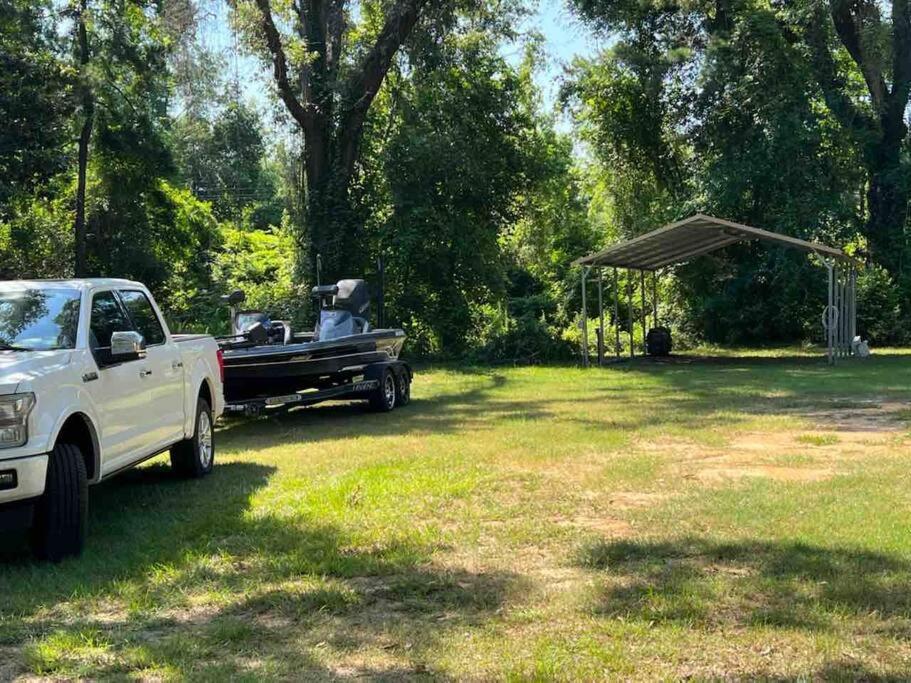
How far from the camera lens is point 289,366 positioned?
11.6 metres

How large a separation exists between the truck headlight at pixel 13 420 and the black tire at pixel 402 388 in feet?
28.0

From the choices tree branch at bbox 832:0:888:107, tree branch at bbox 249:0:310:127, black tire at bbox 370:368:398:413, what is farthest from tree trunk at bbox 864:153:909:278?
black tire at bbox 370:368:398:413

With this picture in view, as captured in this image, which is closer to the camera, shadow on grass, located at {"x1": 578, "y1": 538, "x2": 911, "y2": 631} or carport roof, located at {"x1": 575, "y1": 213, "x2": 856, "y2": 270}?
shadow on grass, located at {"x1": 578, "y1": 538, "x2": 911, "y2": 631}

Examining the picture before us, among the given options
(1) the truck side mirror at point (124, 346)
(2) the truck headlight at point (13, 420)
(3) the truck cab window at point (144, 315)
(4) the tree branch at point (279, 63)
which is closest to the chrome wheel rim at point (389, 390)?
(3) the truck cab window at point (144, 315)

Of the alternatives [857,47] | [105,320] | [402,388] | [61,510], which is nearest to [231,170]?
[857,47]

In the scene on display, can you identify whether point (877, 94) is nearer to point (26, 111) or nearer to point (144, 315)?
point (26, 111)

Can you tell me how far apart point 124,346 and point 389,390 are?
6962 millimetres

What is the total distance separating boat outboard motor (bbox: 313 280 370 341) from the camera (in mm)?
13312

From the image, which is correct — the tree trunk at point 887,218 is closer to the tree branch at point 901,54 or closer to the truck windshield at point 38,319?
the tree branch at point 901,54

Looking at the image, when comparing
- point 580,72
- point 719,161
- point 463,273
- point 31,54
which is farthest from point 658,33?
point 31,54

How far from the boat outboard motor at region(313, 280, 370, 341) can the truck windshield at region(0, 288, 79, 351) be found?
20.6 feet

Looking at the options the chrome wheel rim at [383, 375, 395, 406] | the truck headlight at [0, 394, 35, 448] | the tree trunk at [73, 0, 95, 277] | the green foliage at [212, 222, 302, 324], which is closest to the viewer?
the truck headlight at [0, 394, 35, 448]

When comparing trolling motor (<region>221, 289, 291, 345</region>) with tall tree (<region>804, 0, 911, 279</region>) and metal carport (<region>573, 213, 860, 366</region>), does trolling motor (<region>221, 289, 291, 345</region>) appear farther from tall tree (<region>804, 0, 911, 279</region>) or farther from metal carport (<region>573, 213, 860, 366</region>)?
tall tree (<region>804, 0, 911, 279</region>)

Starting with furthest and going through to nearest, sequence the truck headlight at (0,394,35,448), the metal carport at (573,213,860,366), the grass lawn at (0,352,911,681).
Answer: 1. the metal carport at (573,213,860,366)
2. the truck headlight at (0,394,35,448)
3. the grass lawn at (0,352,911,681)
